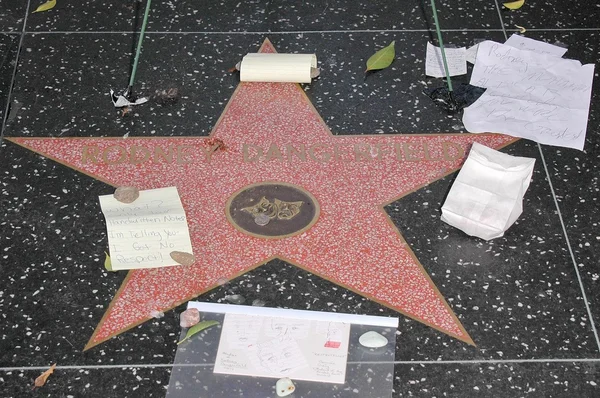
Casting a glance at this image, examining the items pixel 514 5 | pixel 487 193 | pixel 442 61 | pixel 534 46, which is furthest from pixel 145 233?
pixel 514 5

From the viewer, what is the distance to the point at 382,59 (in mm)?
2434

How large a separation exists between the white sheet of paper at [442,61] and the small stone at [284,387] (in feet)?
3.48

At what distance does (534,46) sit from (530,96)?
9.3 inches

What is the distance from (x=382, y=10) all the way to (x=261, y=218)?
0.94m

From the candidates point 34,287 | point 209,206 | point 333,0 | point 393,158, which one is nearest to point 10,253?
point 34,287

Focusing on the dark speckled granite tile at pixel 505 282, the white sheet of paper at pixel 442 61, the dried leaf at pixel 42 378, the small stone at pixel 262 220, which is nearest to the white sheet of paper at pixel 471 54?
the white sheet of paper at pixel 442 61

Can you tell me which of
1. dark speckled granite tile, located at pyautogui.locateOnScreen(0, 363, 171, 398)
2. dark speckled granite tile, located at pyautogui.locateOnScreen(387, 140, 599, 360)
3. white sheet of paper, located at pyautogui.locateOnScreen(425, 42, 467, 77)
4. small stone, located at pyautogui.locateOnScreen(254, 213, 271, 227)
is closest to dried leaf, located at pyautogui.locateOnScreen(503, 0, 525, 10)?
white sheet of paper, located at pyautogui.locateOnScreen(425, 42, 467, 77)

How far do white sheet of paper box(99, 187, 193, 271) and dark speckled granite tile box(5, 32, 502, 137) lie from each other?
309 mm

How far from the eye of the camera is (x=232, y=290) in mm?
1860

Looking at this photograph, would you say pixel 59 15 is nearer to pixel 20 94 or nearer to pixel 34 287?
pixel 20 94

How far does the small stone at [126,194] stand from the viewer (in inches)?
78.8

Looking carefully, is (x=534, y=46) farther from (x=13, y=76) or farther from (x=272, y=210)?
(x=13, y=76)

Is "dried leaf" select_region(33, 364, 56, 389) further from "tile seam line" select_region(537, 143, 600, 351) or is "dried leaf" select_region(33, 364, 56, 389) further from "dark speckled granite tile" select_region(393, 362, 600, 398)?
"tile seam line" select_region(537, 143, 600, 351)

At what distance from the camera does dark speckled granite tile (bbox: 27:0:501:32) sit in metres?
2.58
